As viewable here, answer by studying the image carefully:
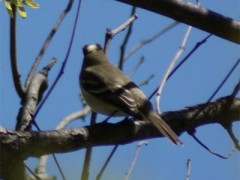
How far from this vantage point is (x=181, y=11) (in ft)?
8.98

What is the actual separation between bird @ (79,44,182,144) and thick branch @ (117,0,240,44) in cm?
132

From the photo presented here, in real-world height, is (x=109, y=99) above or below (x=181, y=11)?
below

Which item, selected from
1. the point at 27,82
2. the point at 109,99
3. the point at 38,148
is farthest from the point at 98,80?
the point at 38,148

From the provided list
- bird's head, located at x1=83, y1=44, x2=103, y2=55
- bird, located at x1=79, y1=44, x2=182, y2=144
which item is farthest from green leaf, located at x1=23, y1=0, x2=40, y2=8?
bird's head, located at x1=83, y1=44, x2=103, y2=55

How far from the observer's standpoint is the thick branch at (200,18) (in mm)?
2711

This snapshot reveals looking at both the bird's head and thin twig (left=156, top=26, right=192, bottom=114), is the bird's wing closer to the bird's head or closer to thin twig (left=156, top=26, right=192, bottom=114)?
the bird's head

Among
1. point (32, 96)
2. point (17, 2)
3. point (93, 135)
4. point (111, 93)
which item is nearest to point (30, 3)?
point (17, 2)

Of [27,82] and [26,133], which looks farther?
[27,82]

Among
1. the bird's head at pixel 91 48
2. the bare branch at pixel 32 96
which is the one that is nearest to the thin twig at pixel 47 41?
the bare branch at pixel 32 96

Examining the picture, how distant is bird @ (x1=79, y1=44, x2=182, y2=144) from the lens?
14.7 ft

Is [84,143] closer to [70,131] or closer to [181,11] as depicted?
[70,131]

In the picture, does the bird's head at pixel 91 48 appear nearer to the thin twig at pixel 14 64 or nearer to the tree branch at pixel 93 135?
the thin twig at pixel 14 64

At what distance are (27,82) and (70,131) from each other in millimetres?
1709

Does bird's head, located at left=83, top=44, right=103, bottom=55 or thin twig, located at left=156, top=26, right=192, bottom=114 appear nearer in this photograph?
thin twig, located at left=156, top=26, right=192, bottom=114
